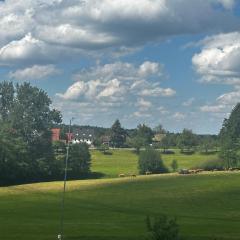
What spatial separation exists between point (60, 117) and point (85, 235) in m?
121

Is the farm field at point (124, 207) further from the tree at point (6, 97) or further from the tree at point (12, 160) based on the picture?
the tree at point (6, 97)

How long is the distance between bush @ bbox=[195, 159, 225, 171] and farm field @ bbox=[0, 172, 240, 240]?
34.4 meters

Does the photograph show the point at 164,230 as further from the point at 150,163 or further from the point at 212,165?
the point at 212,165

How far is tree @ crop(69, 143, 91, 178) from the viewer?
14050 centimetres

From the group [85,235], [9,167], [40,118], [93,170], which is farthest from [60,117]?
[85,235]

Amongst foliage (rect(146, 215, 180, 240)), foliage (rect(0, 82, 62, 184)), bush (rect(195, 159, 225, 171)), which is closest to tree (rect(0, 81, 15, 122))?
foliage (rect(0, 82, 62, 184))

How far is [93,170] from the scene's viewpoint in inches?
5842

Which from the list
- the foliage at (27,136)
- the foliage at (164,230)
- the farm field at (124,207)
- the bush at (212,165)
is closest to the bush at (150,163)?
the bush at (212,165)

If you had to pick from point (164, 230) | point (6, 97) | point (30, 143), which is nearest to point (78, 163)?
point (30, 143)

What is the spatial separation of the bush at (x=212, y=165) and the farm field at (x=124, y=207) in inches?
1354

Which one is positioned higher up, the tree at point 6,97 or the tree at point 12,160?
the tree at point 6,97

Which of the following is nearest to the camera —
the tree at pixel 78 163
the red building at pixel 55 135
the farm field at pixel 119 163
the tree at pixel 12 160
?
the tree at pixel 12 160

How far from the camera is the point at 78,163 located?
463 feet

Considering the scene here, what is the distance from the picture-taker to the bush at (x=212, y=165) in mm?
149887
